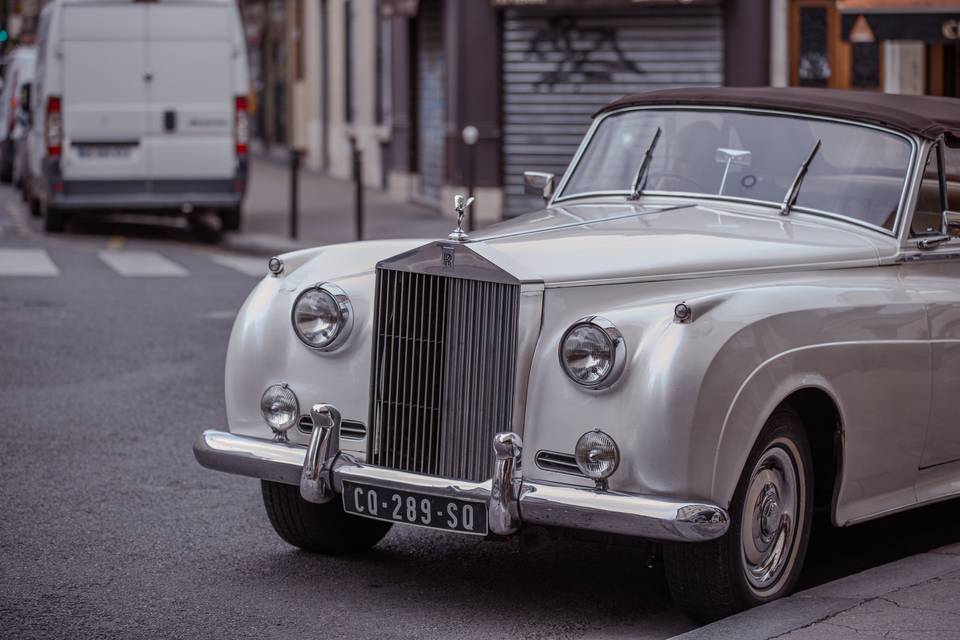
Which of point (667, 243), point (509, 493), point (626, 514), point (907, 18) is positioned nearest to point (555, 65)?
point (907, 18)

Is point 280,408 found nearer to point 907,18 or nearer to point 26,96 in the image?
point 907,18

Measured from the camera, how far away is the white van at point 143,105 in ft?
57.5

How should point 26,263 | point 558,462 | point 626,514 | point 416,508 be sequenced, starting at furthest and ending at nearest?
point 26,263, point 416,508, point 558,462, point 626,514

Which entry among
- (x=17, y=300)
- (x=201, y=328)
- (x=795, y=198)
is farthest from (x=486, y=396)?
(x=17, y=300)

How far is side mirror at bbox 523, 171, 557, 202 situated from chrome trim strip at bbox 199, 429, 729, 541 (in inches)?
79.0

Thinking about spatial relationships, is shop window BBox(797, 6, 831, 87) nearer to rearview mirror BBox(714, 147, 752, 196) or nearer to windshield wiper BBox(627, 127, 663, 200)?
windshield wiper BBox(627, 127, 663, 200)

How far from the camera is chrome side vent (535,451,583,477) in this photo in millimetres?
4852

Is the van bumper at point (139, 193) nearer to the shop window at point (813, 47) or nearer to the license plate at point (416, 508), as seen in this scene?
the shop window at point (813, 47)

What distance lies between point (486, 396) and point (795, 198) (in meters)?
1.65

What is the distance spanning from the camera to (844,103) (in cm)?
616

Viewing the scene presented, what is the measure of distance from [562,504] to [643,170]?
6.85 ft

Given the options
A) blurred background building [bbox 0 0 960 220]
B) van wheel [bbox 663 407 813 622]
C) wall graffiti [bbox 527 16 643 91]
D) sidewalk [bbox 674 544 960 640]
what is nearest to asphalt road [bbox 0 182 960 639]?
van wheel [bbox 663 407 813 622]

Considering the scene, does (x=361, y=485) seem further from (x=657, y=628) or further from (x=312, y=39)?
(x=312, y=39)

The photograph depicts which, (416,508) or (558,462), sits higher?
(558,462)
